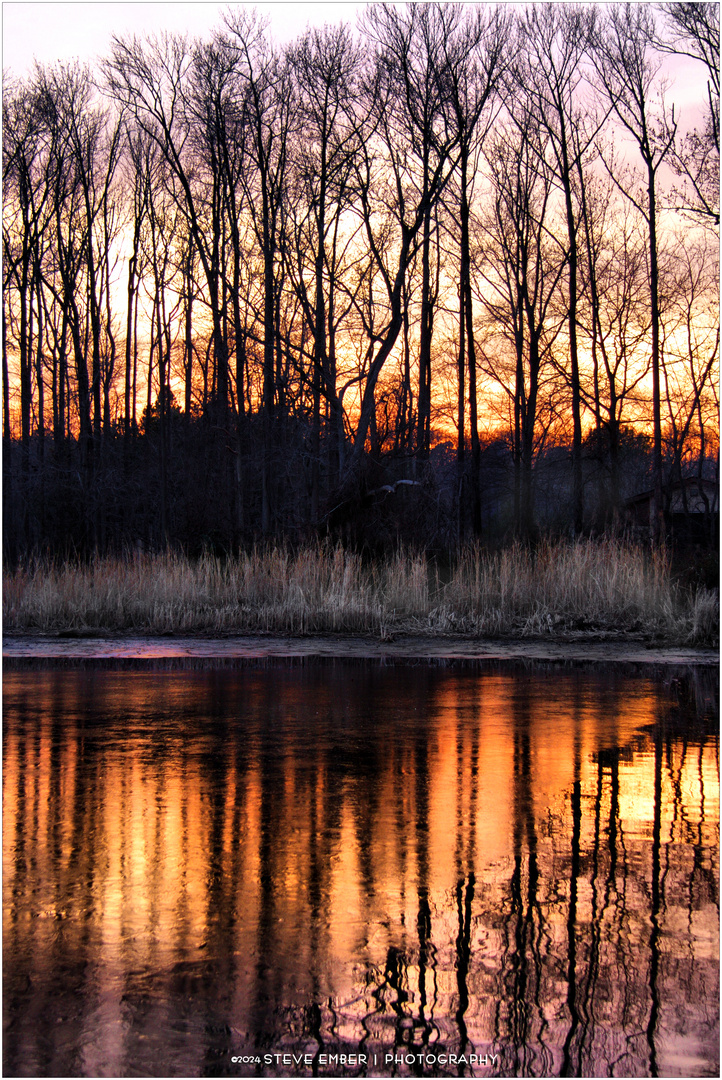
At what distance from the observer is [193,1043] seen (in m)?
2.73

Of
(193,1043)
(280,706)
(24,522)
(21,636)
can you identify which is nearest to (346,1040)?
(193,1043)

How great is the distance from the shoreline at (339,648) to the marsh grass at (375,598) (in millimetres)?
433

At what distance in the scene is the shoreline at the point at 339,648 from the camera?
41.4 feet

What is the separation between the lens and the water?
109 inches

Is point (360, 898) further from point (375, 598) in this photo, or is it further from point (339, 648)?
point (375, 598)

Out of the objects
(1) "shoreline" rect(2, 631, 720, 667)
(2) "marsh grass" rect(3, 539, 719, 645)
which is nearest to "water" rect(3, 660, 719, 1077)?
(1) "shoreline" rect(2, 631, 720, 667)

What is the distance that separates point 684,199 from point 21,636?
68.5ft

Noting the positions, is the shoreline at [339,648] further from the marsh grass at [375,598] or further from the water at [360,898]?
the water at [360,898]

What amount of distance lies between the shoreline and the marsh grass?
1.42ft

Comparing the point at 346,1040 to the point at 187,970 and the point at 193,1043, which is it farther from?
the point at 187,970

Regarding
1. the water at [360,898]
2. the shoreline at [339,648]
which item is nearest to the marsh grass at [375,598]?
the shoreline at [339,648]

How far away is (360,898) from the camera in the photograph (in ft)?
12.5

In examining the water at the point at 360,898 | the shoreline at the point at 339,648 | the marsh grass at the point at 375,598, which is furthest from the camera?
the marsh grass at the point at 375,598

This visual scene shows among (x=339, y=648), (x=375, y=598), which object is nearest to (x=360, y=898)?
(x=339, y=648)
